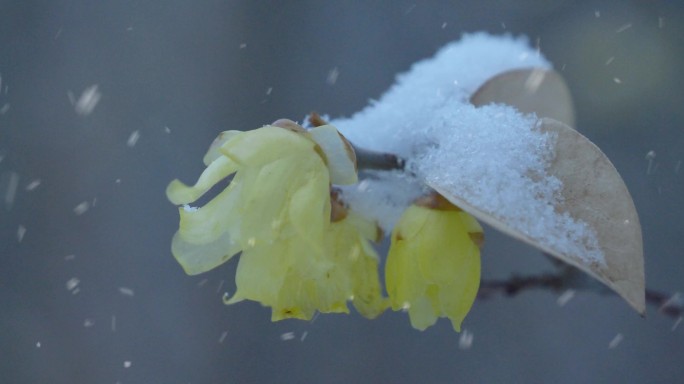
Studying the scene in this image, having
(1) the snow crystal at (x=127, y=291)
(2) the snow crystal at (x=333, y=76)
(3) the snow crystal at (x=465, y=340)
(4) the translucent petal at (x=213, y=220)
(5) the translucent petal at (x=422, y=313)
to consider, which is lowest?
(3) the snow crystal at (x=465, y=340)

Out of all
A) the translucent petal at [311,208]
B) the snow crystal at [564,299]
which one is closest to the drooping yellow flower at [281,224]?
the translucent petal at [311,208]

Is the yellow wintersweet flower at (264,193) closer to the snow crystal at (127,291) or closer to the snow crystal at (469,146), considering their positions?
the snow crystal at (469,146)

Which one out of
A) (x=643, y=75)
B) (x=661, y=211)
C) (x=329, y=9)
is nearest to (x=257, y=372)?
(x=329, y=9)

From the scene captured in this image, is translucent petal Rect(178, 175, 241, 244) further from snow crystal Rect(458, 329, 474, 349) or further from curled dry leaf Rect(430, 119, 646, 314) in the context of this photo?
snow crystal Rect(458, 329, 474, 349)

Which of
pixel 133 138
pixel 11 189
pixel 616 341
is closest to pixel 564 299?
pixel 616 341

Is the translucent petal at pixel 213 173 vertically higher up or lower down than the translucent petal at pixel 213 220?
higher up

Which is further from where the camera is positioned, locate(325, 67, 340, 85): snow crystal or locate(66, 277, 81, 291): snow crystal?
locate(66, 277, 81, 291): snow crystal

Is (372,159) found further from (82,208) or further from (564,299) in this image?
(82,208)

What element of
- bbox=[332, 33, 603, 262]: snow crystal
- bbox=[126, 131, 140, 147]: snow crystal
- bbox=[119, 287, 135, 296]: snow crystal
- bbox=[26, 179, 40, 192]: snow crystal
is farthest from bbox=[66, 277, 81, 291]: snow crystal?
bbox=[332, 33, 603, 262]: snow crystal
